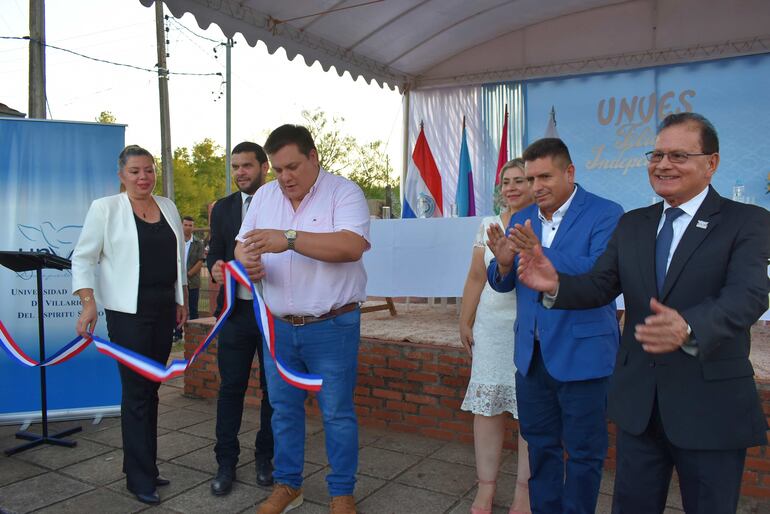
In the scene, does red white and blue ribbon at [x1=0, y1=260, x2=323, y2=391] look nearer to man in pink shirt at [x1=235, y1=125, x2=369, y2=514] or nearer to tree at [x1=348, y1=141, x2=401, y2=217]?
man in pink shirt at [x1=235, y1=125, x2=369, y2=514]

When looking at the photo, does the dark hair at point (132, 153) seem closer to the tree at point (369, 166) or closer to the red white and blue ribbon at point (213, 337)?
the red white and blue ribbon at point (213, 337)

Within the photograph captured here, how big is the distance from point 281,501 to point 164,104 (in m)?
13.4

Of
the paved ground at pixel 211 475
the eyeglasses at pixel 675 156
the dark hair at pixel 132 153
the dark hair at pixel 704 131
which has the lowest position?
the paved ground at pixel 211 475

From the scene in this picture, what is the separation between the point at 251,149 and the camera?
3668 millimetres

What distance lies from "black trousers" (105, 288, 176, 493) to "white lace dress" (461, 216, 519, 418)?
1844mm

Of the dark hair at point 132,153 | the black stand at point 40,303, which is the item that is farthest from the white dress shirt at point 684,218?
the black stand at point 40,303


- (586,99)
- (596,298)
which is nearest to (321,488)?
(596,298)

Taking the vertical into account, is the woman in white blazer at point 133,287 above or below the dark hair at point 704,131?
below

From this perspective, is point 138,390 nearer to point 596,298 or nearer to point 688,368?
point 596,298

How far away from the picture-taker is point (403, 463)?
3994 millimetres

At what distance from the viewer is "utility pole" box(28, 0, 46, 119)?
1085 cm

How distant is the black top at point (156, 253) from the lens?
3.54 meters

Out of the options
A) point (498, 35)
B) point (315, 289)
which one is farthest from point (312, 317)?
point (498, 35)

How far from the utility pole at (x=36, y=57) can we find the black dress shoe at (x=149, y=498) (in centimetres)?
963
